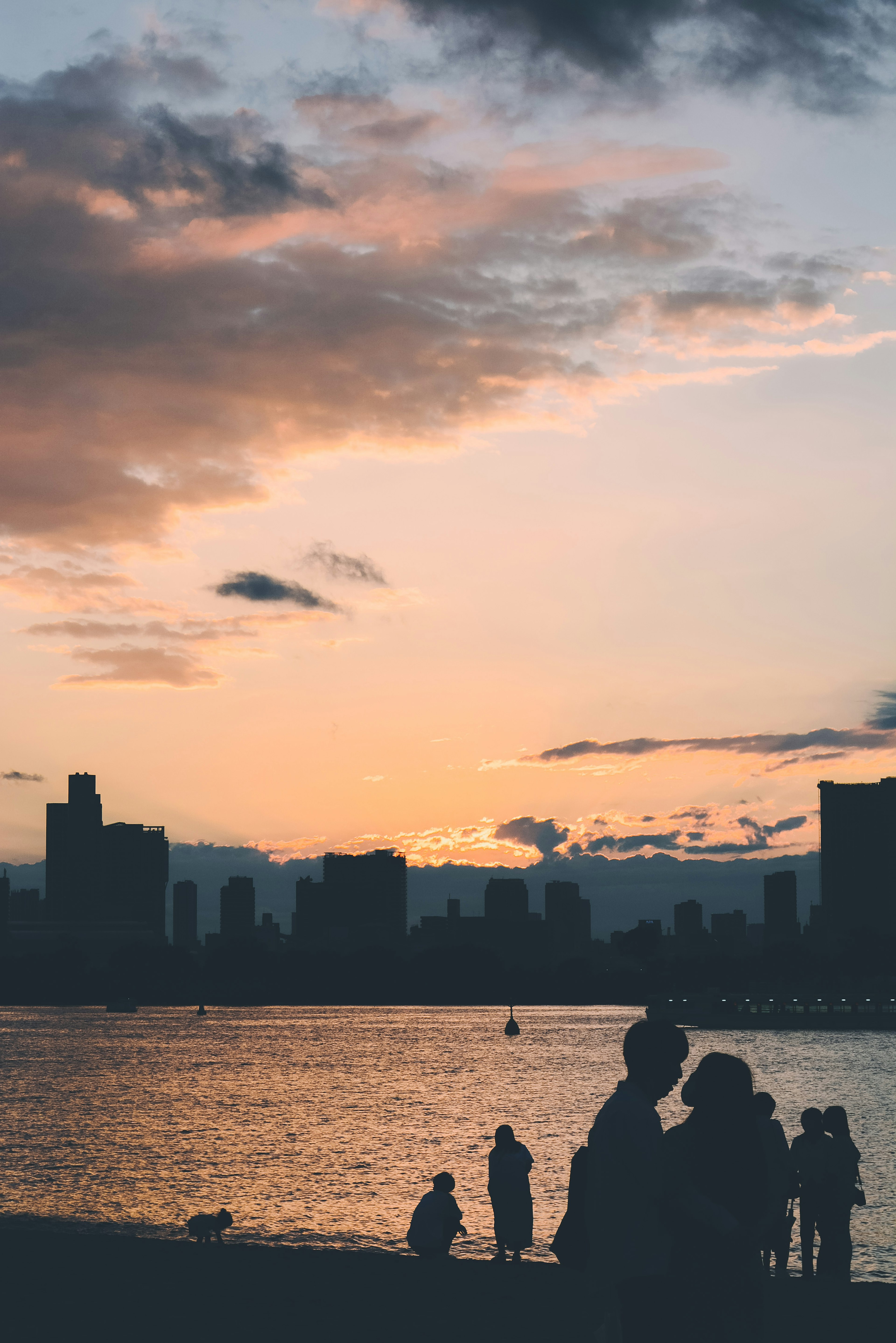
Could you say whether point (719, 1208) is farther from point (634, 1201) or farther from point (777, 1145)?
point (777, 1145)

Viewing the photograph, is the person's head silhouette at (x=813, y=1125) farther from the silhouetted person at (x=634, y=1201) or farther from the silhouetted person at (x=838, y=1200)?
Result: the silhouetted person at (x=634, y=1201)

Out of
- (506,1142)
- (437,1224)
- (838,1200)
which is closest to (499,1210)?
(437,1224)

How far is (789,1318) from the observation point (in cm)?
1827

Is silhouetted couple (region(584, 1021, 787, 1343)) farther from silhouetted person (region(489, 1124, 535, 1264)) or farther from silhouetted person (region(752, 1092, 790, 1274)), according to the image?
silhouetted person (region(489, 1124, 535, 1264))

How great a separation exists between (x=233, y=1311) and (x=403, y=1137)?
57387 mm

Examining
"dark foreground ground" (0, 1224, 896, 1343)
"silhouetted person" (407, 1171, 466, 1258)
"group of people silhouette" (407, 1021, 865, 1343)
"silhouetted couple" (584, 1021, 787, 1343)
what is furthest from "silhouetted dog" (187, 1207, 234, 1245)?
"silhouetted couple" (584, 1021, 787, 1343)

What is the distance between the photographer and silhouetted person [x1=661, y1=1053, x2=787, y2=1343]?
322 inches

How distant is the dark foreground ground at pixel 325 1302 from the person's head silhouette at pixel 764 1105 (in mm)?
3118

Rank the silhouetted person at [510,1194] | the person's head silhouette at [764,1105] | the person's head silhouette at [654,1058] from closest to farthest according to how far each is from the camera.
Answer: the person's head silhouette at [654,1058], the person's head silhouette at [764,1105], the silhouetted person at [510,1194]

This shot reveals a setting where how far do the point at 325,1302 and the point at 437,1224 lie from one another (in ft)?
12.2

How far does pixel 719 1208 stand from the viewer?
8117 mm

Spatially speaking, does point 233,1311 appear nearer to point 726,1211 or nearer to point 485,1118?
point 726,1211

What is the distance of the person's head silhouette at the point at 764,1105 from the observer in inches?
620

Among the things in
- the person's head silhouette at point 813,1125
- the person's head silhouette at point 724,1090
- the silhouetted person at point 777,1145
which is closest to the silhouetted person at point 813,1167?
the person's head silhouette at point 813,1125
